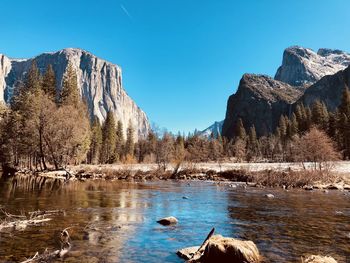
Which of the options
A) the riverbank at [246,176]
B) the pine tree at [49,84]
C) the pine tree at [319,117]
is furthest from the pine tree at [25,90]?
the pine tree at [319,117]

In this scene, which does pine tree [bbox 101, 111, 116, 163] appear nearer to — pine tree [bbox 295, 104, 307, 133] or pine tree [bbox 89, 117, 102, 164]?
pine tree [bbox 89, 117, 102, 164]

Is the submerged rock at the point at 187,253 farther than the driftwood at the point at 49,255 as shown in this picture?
Yes

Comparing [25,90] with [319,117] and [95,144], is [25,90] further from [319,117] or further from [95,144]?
[319,117]

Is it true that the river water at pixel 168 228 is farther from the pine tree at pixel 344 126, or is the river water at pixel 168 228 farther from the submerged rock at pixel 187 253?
the pine tree at pixel 344 126

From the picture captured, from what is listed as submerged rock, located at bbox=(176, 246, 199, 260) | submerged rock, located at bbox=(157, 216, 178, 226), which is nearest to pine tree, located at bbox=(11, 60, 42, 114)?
submerged rock, located at bbox=(157, 216, 178, 226)

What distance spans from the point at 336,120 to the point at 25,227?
99.5 metres

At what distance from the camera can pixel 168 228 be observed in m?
14.7

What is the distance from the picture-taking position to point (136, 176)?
5197 cm

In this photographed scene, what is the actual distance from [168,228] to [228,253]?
558 centimetres

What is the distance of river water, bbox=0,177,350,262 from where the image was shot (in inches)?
422

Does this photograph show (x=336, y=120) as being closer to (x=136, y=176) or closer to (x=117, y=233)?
(x=136, y=176)

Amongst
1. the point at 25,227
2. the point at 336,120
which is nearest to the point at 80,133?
the point at 25,227

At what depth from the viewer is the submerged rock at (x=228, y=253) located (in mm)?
9438

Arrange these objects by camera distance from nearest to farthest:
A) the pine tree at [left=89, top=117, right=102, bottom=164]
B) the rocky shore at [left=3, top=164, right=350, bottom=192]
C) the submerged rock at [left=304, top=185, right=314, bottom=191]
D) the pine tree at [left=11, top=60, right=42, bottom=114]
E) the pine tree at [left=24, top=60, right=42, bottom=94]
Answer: the submerged rock at [left=304, top=185, right=314, bottom=191] < the rocky shore at [left=3, top=164, right=350, bottom=192] < the pine tree at [left=11, top=60, right=42, bottom=114] < the pine tree at [left=24, top=60, right=42, bottom=94] < the pine tree at [left=89, top=117, right=102, bottom=164]
